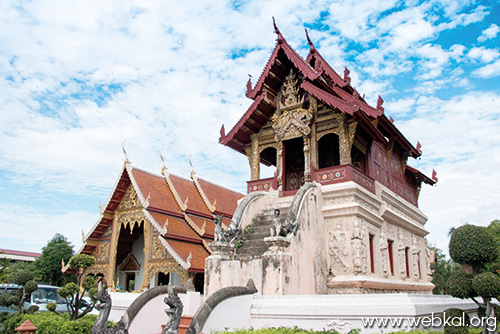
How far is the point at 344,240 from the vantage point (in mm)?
10703

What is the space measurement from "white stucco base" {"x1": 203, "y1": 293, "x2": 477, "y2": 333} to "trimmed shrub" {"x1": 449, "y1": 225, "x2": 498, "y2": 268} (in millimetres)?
762

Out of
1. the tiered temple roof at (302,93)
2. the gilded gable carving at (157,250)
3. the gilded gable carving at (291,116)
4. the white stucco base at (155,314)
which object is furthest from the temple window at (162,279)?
the white stucco base at (155,314)

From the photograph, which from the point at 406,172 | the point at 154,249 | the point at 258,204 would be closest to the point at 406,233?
the point at 406,172

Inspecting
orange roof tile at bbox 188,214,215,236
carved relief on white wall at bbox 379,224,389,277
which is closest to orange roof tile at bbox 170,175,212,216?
orange roof tile at bbox 188,214,215,236

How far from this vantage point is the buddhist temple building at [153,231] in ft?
46.5

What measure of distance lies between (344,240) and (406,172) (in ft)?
28.1

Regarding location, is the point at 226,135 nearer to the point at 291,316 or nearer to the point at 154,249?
the point at 154,249

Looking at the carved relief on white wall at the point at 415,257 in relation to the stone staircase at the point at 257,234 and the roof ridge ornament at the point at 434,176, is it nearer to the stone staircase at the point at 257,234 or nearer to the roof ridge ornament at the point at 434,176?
the roof ridge ornament at the point at 434,176

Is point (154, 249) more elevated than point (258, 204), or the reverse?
point (258, 204)

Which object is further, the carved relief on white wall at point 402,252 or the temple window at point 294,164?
the temple window at point 294,164

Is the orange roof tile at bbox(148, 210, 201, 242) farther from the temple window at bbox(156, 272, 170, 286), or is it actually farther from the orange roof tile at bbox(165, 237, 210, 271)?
the temple window at bbox(156, 272, 170, 286)

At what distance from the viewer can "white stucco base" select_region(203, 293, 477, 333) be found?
553 centimetres

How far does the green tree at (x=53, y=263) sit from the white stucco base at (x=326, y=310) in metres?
24.6

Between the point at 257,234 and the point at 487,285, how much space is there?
19.7 ft
